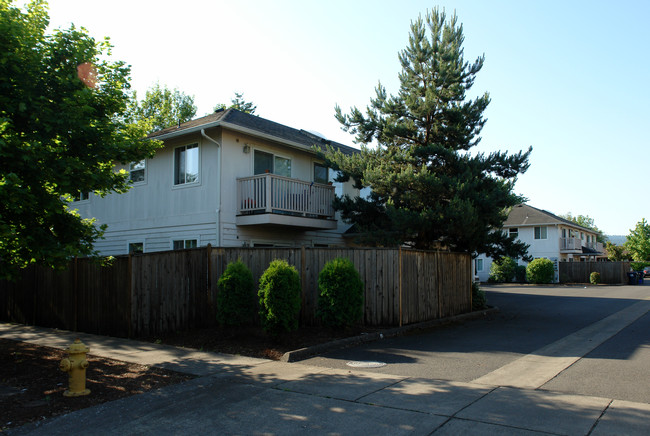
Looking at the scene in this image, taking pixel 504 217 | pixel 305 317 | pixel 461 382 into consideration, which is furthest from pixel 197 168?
pixel 461 382

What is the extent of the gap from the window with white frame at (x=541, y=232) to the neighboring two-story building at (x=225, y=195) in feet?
105

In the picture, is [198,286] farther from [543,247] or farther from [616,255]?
[616,255]

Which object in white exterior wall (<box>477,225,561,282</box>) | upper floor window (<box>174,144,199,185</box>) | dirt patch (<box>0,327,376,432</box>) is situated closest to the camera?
dirt patch (<box>0,327,376,432</box>)

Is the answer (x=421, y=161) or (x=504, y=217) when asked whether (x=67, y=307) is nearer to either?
(x=421, y=161)

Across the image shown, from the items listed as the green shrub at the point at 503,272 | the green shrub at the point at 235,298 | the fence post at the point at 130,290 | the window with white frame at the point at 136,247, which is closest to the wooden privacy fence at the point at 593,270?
the green shrub at the point at 503,272

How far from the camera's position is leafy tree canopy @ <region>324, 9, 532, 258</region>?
14711mm

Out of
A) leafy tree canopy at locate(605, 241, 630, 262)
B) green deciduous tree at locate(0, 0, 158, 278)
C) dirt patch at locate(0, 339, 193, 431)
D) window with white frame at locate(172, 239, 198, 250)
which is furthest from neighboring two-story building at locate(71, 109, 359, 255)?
leafy tree canopy at locate(605, 241, 630, 262)

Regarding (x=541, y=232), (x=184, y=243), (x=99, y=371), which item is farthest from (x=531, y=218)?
(x=99, y=371)

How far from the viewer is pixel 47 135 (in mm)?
8070

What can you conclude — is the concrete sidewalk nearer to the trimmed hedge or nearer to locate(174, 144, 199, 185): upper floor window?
the trimmed hedge

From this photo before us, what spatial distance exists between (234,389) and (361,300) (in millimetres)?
4611

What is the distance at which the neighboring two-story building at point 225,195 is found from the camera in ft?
50.9

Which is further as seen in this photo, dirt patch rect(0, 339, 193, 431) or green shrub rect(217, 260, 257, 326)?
green shrub rect(217, 260, 257, 326)

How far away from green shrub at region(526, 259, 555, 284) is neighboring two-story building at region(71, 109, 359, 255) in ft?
75.6
